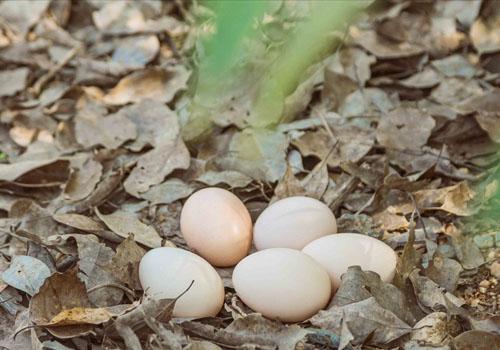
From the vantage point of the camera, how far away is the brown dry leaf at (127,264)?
5.58 ft

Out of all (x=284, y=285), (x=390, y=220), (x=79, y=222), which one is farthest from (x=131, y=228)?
(x=390, y=220)

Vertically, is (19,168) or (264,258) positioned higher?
(264,258)

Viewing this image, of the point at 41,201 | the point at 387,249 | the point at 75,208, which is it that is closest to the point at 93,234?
the point at 75,208

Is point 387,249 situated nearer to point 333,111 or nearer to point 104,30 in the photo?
point 333,111

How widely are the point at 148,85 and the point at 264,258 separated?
1.09 m

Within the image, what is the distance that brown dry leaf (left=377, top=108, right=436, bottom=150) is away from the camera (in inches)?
85.4

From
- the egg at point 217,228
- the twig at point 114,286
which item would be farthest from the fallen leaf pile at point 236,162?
the egg at point 217,228

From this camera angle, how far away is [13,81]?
2.61m

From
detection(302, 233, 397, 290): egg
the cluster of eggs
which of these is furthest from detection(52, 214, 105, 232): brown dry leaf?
detection(302, 233, 397, 290): egg

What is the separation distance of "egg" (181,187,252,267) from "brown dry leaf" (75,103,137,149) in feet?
1.80

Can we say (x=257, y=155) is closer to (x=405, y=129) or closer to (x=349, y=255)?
(x=405, y=129)

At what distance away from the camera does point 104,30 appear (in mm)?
2814

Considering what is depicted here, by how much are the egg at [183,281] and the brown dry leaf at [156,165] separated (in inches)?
17.8

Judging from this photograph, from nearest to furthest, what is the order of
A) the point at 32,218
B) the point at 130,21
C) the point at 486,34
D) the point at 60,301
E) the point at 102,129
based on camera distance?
the point at 60,301, the point at 32,218, the point at 102,129, the point at 486,34, the point at 130,21
